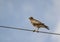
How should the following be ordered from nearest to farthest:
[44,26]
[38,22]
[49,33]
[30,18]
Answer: [49,33], [44,26], [38,22], [30,18]

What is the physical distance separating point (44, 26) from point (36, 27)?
175 centimetres

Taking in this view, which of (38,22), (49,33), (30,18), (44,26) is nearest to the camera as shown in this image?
(49,33)

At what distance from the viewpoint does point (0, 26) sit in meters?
14.6

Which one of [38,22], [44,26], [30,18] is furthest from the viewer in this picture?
[30,18]

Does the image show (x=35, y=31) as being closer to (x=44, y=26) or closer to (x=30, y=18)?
(x=44, y=26)

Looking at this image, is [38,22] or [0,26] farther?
[38,22]

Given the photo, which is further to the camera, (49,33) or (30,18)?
(30,18)

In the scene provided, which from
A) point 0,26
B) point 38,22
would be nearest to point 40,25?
point 38,22

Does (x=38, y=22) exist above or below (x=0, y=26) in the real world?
above

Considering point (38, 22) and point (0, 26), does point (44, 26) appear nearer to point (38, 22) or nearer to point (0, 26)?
point (38, 22)

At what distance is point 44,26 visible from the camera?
1716 cm

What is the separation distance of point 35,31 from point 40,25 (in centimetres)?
66

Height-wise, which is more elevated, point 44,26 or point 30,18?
point 30,18

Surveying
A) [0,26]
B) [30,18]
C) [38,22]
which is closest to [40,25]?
[38,22]
